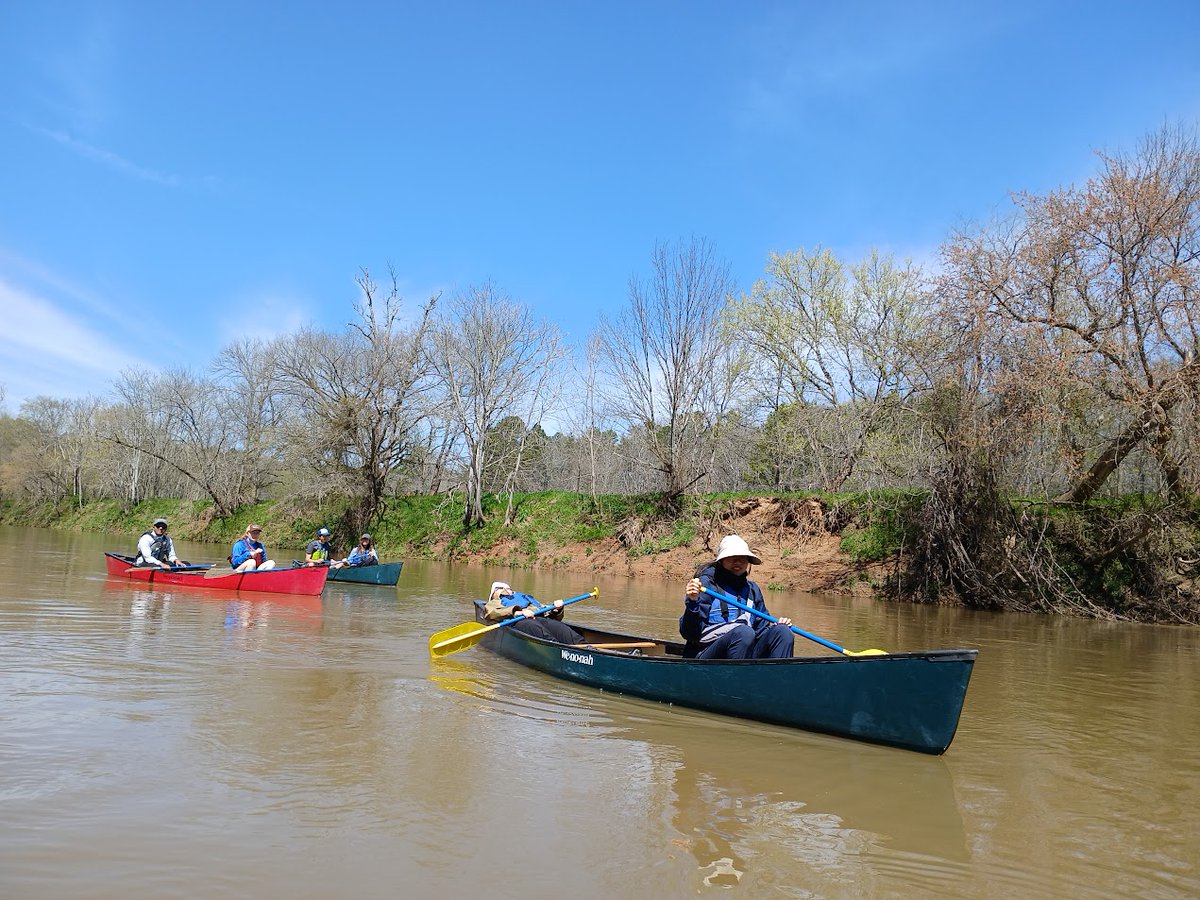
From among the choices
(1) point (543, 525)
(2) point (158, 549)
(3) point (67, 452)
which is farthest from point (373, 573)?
(3) point (67, 452)

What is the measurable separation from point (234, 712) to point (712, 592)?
Answer: 13.4ft

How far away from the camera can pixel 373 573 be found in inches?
713

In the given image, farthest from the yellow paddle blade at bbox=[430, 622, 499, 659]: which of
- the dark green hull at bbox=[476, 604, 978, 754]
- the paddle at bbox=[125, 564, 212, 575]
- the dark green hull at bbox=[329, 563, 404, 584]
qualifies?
the dark green hull at bbox=[329, 563, 404, 584]

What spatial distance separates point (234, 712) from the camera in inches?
251

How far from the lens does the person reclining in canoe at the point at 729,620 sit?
6.90m

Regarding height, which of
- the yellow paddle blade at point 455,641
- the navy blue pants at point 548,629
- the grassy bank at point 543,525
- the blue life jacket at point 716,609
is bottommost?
the yellow paddle blade at point 455,641

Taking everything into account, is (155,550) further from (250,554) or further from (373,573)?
(373,573)

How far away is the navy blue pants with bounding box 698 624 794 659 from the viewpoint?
6.83m

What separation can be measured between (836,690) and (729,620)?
145 cm

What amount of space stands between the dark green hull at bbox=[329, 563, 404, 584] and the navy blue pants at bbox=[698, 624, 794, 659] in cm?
1229

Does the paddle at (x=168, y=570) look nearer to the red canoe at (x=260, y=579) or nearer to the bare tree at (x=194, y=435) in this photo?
the red canoe at (x=260, y=579)

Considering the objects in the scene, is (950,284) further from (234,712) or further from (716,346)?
(234,712)

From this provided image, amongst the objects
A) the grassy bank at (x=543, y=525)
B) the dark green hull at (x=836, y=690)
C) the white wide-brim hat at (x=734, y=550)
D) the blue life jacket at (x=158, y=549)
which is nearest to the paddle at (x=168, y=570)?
the blue life jacket at (x=158, y=549)

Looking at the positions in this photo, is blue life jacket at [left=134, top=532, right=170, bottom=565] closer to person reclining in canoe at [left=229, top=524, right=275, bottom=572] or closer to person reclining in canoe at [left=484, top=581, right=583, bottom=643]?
person reclining in canoe at [left=229, top=524, right=275, bottom=572]
